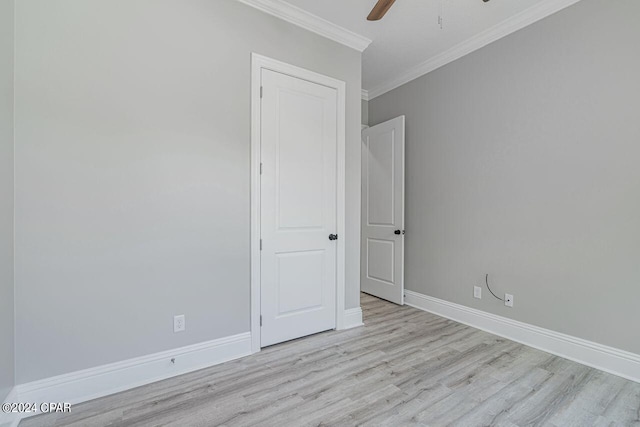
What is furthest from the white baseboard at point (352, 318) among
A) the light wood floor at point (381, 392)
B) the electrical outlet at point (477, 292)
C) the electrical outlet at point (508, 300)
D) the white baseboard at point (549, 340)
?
the electrical outlet at point (508, 300)

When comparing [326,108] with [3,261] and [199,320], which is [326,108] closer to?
[199,320]

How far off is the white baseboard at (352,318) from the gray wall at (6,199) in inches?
90.8

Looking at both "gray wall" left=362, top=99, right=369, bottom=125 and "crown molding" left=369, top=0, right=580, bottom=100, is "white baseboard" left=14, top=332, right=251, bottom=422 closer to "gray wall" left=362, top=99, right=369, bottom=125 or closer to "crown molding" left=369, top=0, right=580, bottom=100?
"gray wall" left=362, top=99, right=369, bottom=125

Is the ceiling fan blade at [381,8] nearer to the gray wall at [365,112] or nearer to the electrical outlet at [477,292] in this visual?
the gray wall at [365,112]

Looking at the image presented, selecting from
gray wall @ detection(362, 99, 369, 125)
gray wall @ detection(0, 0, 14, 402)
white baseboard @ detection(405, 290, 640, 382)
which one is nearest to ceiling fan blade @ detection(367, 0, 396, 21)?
gray wall @ detection(0, 0, 14, 402)

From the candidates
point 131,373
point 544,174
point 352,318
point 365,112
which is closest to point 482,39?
point 544,174

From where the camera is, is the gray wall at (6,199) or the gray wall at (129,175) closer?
the gray wall at (6,199)

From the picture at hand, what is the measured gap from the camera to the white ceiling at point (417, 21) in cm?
238

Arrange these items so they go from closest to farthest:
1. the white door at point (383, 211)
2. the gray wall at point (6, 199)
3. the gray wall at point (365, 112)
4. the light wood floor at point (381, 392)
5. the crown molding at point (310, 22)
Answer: the gray wall at point (6, 199), the light wood floor at point (381, 392), the crown molding at point (310, 22), the white door at point (383, 211), the gray wall at point (365, 112)

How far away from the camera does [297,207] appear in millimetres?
2562

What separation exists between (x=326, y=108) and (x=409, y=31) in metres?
1.09

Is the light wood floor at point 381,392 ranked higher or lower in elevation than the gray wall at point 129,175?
lower

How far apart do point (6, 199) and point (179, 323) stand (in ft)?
3.90

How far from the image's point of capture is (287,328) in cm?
251
